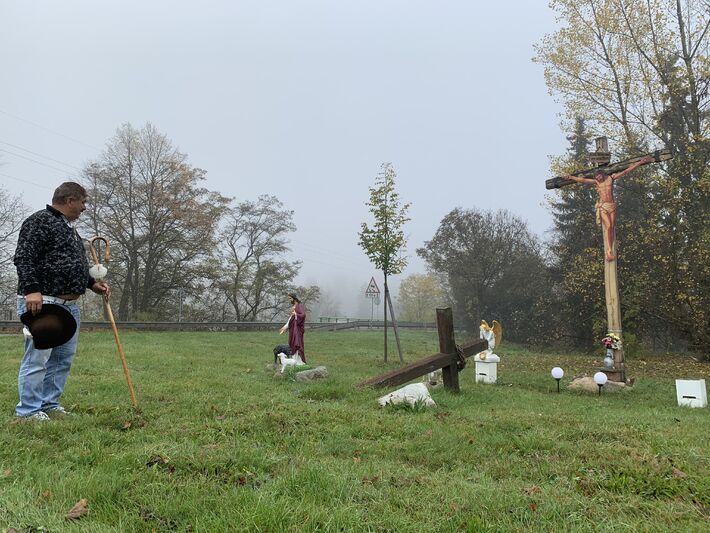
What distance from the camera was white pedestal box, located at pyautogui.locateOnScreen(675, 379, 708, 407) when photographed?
24.1 ft

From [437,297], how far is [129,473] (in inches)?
2378

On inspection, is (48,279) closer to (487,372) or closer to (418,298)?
(487,372)

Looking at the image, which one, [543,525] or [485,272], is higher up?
[485,272]

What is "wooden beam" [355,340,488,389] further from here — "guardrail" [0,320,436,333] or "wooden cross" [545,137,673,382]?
"guardrail" [0,320,436,333]

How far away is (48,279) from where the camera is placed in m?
4.35

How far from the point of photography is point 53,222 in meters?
4.42

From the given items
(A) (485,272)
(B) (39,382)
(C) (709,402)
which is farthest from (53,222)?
(A) (485,272)

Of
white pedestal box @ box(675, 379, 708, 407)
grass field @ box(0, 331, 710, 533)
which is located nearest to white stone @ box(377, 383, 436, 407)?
grass field @ box(0, 331, 710, 533)

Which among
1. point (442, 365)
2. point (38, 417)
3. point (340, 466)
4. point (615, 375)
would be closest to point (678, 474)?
point (340, 466)

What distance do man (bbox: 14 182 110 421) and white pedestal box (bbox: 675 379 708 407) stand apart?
8.57 metres

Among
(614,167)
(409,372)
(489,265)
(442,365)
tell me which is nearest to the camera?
(409,372)

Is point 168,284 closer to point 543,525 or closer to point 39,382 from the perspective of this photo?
point 39,382

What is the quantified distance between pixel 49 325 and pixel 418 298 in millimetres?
62966

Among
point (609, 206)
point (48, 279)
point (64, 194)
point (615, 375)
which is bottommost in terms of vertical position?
point (615, 375)
